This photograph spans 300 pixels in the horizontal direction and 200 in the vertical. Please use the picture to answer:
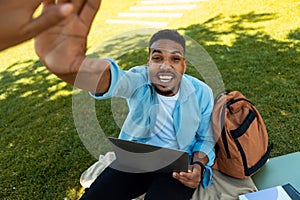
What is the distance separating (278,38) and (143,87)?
332 centimetres

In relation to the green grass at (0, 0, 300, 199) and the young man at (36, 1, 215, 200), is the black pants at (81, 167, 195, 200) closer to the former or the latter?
the young man at (36, 1, 215, 200)

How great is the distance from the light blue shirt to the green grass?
8.9 inches

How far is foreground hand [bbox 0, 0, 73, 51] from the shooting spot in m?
0.55

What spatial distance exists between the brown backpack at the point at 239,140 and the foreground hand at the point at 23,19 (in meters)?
1.52

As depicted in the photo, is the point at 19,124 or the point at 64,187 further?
the point at 19,124

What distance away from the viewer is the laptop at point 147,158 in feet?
5.37

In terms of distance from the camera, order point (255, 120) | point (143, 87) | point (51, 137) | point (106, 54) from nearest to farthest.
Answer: point (106, 54), point (143, 87), point (255, 120), point (51, 137)

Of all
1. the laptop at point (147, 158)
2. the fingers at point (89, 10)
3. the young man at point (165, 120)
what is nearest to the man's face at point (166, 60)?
the young man at point (165, 120)

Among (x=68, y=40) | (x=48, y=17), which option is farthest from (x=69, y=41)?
(x=48, y=17)

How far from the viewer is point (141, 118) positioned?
73.8 inches

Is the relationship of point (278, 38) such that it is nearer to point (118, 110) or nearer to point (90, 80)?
point (118, 110)

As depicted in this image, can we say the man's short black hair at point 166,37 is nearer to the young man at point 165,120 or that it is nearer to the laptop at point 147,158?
the young man at point 165,120

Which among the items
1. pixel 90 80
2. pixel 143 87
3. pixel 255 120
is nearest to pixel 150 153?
pixel 143 87

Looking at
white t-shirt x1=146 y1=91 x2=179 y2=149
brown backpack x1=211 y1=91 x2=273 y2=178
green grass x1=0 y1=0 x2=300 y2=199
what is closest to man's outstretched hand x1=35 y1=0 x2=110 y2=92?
green grass x1=0 y1=0 x2=300 y2=199
